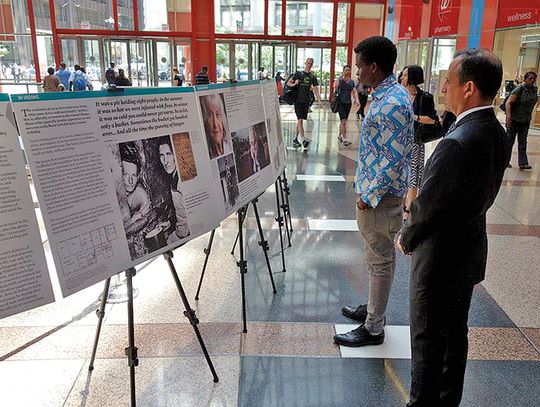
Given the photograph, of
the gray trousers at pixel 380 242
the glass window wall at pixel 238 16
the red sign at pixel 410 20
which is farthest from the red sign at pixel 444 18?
the gray trousers at pixel 380 242

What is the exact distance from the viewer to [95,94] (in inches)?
80.0

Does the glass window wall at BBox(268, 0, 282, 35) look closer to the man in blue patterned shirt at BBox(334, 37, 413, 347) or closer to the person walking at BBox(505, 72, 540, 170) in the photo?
the person walking at BBox(505, 72, 540, 170)

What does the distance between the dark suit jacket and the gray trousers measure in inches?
26.9

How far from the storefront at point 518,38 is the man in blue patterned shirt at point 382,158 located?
11496mm

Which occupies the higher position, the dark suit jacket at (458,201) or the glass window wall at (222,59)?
the glass window wall at (222,59)

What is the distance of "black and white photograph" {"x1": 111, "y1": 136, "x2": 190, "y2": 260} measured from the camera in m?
2.13

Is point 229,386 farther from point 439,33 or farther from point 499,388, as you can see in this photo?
point 439,33

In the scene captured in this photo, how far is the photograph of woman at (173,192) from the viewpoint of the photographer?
2.34 m

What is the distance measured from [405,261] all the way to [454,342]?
2338 mm

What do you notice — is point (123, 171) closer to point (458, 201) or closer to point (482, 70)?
point (458, 201)

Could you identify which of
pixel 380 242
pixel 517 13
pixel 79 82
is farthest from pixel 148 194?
pixel 517 13

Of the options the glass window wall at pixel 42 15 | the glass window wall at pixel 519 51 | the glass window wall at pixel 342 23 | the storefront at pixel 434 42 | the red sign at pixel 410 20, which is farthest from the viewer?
the glass window wall at pixel 342 23

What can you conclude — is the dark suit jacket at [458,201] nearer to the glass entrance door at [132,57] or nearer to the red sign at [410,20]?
the glass entrance door at [132,57]

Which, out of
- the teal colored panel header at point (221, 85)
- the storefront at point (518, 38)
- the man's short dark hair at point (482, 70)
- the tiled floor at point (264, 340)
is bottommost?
the tiled floor at point (264, 340)
